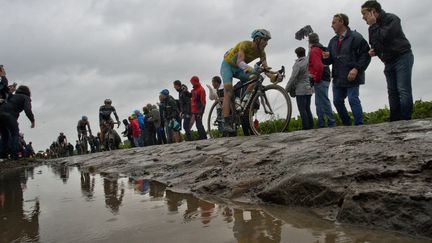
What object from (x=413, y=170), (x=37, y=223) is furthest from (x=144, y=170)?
(x=413, y=170)

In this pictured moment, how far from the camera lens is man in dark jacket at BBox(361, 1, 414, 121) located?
16.6 feet

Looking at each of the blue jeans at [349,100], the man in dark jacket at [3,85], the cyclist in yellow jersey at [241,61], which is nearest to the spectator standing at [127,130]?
the man in dark jacket at [3,85]

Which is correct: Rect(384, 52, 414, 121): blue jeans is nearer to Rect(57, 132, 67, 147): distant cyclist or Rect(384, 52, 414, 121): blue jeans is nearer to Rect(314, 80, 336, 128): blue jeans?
Rect(314, 80, 336, 128): blue jeans

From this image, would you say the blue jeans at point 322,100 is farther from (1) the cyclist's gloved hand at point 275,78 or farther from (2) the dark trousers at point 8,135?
(2) the dark trousers at point 8,135

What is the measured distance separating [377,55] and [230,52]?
2428mm

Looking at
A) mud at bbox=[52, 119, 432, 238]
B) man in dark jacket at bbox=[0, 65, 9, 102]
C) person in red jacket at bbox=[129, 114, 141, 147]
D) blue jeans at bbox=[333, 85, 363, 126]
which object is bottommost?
mud at bbox=[52, 119, 432, 238]

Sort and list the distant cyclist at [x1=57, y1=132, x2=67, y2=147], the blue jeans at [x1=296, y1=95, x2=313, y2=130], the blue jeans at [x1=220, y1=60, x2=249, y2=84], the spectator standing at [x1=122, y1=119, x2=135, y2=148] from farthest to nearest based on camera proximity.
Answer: the distant cyclist at [x1=57, y1=132, x2=67, y2=147], the spectator standing at [x1=122, y1=119, x2=135, y2=148], the blue jeans at [x1=296, y1=95, x2=313, y2=130], the blue jeans at [x1=220, y1=60, x2=249, y2=84]

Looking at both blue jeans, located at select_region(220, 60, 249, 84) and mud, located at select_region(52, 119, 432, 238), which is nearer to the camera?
mud, located at select_region(52, 119, 432, 238)

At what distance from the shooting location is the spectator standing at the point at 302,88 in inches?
283

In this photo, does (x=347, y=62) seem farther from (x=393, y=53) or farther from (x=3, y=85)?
(x=3, y=85)

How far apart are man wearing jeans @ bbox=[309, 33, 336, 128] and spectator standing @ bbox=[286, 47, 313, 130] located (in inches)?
13.0

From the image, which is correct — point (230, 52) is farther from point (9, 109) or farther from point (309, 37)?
point (9, 109)

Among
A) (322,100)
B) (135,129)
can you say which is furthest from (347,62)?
(135,129)

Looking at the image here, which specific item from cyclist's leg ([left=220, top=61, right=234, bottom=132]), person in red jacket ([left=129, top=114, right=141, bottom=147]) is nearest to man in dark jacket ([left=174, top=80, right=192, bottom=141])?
cyclist's leg ([left=220, top=61, right=234, bottom=132])
